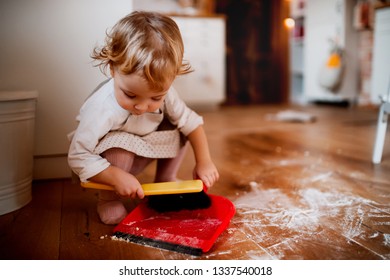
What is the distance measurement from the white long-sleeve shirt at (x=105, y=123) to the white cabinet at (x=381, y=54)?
2032mm

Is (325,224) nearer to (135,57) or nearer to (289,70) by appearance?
(135,57)

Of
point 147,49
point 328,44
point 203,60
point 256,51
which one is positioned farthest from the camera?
point 256,51

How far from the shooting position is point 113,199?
0.81 m

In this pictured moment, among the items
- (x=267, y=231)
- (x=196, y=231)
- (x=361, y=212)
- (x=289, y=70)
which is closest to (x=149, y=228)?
(x=196, y=231)

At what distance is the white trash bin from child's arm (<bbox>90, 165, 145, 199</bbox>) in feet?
0.80

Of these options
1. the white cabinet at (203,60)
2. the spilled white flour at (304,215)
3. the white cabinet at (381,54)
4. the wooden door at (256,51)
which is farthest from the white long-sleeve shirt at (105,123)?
the wooden door at (256,51)

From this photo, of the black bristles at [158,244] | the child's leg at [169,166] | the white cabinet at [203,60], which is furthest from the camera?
the white cabinet at [203,60]

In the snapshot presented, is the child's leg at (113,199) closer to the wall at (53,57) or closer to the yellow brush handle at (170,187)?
the yellow brush handle at (170,187)

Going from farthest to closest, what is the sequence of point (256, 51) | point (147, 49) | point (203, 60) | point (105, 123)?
1. point (256, 51)
2. point (203, 60)
3. point (105, 123)
4. point (147, 49)

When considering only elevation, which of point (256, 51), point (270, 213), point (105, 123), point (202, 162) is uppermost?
point (256, 51)

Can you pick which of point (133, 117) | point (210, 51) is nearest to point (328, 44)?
point (210, 51)

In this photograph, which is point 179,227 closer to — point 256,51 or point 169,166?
point 169,166

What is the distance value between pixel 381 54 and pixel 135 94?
236cm

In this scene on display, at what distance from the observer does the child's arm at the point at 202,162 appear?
0.81 meters
